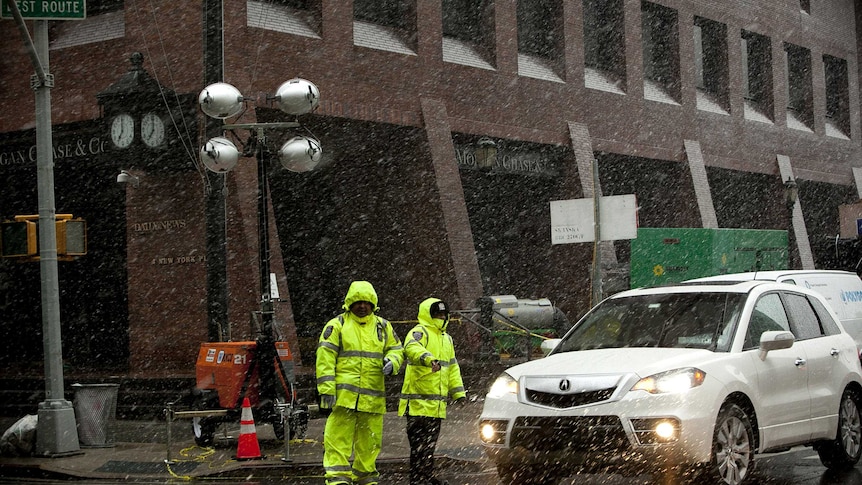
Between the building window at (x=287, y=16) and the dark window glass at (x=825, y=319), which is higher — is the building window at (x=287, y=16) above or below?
above

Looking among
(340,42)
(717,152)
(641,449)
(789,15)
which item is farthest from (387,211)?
(789,15)

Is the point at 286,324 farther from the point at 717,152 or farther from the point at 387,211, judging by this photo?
the point at 717,152

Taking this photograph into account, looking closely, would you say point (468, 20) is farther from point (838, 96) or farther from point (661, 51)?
point (838, 96)

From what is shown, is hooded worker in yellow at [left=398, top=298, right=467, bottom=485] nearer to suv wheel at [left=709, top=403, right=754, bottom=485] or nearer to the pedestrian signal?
suv wheel at [left=709, top=403, right=754, bottom=485]

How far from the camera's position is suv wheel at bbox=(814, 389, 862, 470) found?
991cm

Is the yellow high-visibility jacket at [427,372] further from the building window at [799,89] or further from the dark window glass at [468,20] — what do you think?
the building window at [799,89]

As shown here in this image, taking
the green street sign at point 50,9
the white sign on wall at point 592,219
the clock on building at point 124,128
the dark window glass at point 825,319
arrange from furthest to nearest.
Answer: the clock on building at point 124,128
the white sign on wall at point 592,219
the green street sign at point 50,9
the dark window glass at point 825,319

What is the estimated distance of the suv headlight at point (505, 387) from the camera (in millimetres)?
8734

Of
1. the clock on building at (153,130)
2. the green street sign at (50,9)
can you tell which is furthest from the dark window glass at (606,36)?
the green street sign at (50,9)

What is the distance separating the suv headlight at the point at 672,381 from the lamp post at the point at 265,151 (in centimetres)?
597

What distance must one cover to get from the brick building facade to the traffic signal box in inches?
83.9

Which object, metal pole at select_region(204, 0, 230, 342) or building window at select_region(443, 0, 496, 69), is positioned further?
building window at select_region(443, 0, 496, 69)

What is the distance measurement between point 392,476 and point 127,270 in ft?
36.7

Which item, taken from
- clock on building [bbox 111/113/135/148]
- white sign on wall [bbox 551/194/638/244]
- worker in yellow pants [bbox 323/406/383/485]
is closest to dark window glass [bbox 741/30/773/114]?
white sign on wall [bbox 551/194/638/244]
